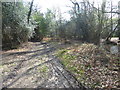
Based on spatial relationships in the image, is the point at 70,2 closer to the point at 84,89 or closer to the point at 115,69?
the point at 115,69

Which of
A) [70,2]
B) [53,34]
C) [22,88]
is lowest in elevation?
[22,88]

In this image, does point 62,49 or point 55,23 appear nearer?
point 62,49

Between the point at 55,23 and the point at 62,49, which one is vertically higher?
the point at 55,23

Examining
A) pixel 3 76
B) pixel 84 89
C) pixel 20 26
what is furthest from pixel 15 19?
pixel 84 89

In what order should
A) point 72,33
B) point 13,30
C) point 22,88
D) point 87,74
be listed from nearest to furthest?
point 22,88
point 87,74
point 13,30
point 72,33

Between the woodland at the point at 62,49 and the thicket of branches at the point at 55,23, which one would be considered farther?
the thicket of branches at the point at 55,23

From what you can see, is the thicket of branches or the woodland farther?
the thicket of branches

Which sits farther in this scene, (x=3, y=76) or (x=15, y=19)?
(x=15, y=19)

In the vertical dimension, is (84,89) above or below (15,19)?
below

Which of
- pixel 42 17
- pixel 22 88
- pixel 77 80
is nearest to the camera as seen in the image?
pixel 22 88

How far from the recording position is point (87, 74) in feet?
14.2

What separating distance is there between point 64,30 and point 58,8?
5507 mm

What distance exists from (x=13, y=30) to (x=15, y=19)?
953 mm

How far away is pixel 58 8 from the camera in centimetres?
2089
